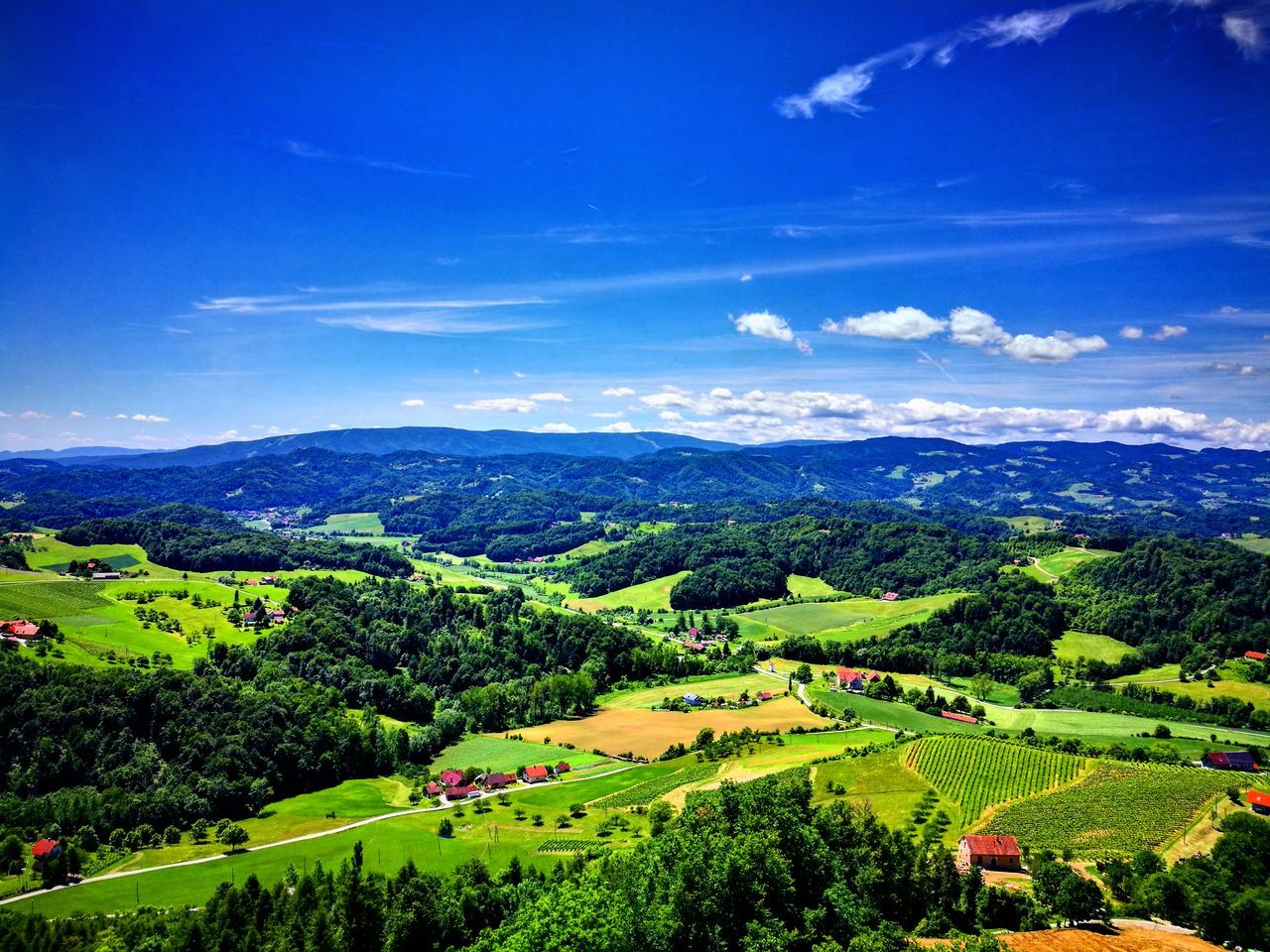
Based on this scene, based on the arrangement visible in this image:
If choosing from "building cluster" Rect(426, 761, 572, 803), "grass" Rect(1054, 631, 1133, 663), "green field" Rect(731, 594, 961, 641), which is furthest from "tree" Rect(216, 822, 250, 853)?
"grass" Rect(1054, 631, 1133, 663)

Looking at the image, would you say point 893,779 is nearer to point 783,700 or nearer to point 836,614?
point 783,700

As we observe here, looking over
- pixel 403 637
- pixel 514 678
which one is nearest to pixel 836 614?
A: pixel 514 678

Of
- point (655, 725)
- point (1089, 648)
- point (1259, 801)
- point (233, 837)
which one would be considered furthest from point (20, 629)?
point (1089, 648)

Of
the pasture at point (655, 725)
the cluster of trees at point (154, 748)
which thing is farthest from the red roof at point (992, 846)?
the cluster of trees at point (154, 748)

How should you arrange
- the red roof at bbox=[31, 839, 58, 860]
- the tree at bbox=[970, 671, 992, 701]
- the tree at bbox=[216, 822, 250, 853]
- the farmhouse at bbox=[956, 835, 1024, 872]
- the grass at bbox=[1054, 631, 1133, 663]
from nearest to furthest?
the farmhouse at bbox=[956, 835, 1024, 872] → the red roof at bbox=[31, 839, 58, 860] → the tree at bbox=[216, 822, 250, 853] → the tree at bbox=[970, 671, 992, 701] → the grass at bbox=[1054, 631, 1133, 663]

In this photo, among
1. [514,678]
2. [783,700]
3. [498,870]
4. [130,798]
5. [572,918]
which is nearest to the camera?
[572,918]

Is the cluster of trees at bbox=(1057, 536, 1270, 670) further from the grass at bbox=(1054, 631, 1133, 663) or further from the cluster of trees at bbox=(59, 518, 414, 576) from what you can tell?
the cluster of trees at bbox=(59, 518, 414, 576)
